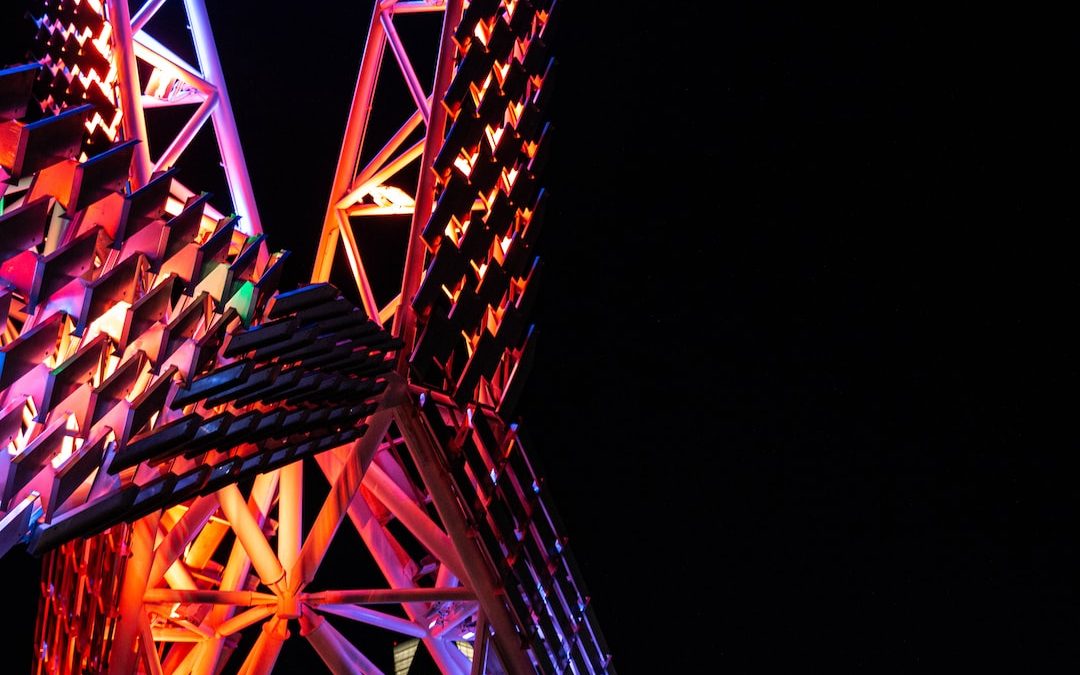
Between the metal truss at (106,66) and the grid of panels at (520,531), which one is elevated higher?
the metal truss at (106,66)

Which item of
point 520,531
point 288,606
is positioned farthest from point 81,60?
point 520,531

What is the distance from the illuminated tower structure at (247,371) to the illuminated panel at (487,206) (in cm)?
3

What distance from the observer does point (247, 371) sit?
305 inches

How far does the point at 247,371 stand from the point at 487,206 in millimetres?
3648

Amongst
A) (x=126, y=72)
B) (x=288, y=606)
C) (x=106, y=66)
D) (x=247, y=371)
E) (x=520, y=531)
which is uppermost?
(x=106, y=66)

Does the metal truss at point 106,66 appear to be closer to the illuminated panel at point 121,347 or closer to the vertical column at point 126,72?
the vertical column at point 126,72

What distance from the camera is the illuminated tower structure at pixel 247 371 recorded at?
20.2ft

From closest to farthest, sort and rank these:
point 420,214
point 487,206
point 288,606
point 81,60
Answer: point 81,60 → point 420,214 → point 487,206 → point 288,606

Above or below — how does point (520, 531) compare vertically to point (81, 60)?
below

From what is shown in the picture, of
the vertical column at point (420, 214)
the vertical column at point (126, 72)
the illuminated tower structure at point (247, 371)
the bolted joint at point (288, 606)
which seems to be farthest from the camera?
the bolted joint at point (288, 606)

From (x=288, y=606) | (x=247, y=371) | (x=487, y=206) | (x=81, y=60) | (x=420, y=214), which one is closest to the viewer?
(x=247, y=371)

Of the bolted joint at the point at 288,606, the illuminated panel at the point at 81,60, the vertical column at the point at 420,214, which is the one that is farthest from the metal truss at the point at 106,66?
the bolted joint at the point at 288,606

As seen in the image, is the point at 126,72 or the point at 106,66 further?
the point at 106,66

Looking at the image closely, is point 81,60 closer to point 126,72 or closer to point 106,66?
point 106,66
